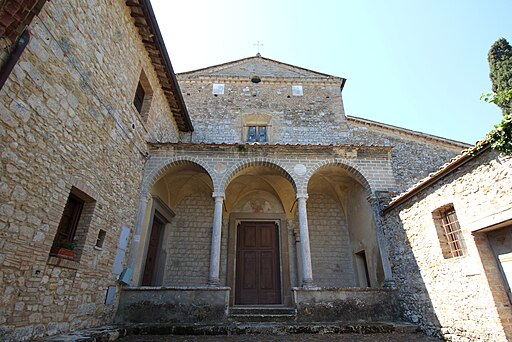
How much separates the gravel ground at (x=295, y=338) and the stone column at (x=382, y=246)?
1.51 meters

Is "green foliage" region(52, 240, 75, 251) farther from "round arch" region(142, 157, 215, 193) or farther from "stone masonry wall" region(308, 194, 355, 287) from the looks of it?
"stone masonry wall" region(308, 194, 355, 287)

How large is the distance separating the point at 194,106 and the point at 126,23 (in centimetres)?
589

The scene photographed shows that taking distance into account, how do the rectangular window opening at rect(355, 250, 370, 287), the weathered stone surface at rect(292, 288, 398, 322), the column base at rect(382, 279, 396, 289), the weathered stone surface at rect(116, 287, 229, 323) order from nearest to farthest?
the weathered stone surface at rect(116, 287, 229, 323) < the weathered stone surface at rect(292, 288, 398, 322) < the column base at rect(382, 279, 396, 289) < the rectangular window opening at rect(355, 250, 370, 287)

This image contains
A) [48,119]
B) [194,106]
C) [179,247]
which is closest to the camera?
[48,119]

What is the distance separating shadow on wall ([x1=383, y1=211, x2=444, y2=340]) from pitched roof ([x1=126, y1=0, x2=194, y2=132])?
25.1 feet

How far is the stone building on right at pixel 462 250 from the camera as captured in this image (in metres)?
4.48

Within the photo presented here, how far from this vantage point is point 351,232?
10008 millimetres

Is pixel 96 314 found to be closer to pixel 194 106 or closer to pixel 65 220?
pixel 65 220

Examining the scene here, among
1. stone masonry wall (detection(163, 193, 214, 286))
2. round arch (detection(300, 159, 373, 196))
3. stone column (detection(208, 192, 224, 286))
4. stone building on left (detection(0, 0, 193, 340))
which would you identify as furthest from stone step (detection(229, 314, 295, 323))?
round arch (detection(300, 159, 373, 196))

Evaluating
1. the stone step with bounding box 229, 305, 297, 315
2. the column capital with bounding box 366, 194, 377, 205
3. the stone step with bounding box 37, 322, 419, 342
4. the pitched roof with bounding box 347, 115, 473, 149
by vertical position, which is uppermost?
the pitched roof with bounding box 347, 115, 473, 149

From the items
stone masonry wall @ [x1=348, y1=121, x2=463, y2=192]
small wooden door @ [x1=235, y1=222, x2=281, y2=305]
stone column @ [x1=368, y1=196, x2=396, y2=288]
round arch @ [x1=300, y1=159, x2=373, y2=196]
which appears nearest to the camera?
stone column @ [x1=368, y1=196, x2=396, y2=288]

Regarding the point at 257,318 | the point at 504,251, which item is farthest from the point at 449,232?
the point at 257,318

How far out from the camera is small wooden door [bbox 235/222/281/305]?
946 centimetres

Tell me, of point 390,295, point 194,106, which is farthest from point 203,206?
point 390,295
